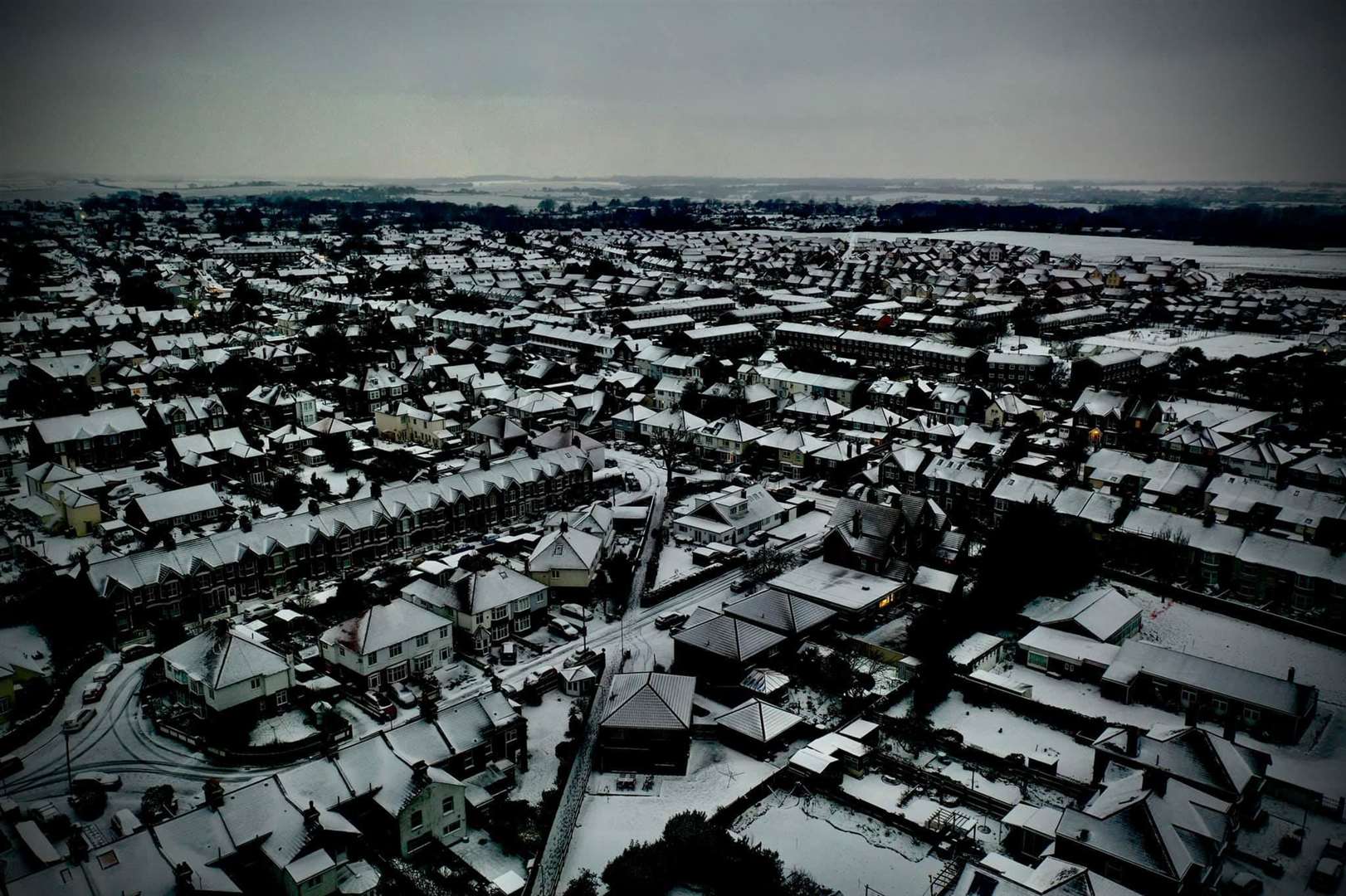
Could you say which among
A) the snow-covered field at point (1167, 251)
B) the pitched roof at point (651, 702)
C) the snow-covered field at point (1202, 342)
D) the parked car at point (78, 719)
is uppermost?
the snow-covered field at point (1167, 251)

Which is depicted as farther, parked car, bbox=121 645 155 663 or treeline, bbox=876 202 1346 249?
treeline, bbox=876 202 1346 249

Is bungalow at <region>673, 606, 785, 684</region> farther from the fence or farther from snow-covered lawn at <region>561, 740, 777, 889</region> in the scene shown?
snow-covered lawn at <region>561, 740, 777, 889</region>

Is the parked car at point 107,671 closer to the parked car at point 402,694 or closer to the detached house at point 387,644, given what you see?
the detached house at point 387,644

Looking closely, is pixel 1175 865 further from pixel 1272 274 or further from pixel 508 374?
pixel 1272 274

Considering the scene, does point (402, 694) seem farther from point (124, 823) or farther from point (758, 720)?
point (758, 720)

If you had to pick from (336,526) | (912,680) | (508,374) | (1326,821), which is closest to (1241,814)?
(1326,821)

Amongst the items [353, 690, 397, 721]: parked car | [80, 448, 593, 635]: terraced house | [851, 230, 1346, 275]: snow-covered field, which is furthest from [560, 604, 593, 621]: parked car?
[851, 230, 1346, 275]: snow-covered field

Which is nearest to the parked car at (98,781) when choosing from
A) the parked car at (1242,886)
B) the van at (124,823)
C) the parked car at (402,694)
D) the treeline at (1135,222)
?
the van at (124,823)
